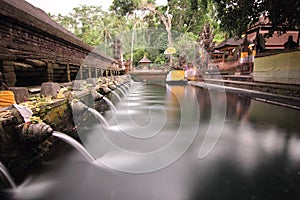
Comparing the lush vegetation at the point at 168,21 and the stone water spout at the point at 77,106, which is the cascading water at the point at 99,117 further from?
the lush vegetation at the point at 168,21

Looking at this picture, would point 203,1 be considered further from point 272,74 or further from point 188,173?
point 188,173

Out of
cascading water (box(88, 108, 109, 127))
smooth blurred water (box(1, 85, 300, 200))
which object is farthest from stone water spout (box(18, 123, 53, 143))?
cascading water (box(88, 108, 109, 127))

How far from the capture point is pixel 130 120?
6.20m

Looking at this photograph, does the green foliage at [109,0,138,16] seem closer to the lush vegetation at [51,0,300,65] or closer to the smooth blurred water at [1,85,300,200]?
the lush vegetation at [51,0,300,65]

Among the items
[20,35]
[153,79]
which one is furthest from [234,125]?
[153,79]

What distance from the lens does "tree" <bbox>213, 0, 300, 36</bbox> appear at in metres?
7.97

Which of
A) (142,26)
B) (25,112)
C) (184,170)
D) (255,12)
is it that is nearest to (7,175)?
(25,112)

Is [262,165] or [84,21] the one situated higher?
[84,21]

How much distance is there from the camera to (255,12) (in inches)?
356

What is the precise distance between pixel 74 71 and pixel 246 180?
779 centimetres

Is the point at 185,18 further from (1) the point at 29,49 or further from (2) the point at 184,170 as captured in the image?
(2) the point at 184,170

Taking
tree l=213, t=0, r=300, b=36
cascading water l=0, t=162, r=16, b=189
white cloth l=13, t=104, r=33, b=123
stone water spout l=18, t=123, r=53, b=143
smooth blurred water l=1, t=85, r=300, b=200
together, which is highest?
tree l=213, t=0, r=300, b=36

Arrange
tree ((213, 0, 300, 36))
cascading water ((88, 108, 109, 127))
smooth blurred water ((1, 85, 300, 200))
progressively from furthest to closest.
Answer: tree ((213, 0, 300, 36)), cascading water ((88, 108, 109, 127)), smooth blurred water ((1, 85, 300, 200))

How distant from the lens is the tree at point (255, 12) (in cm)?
797
